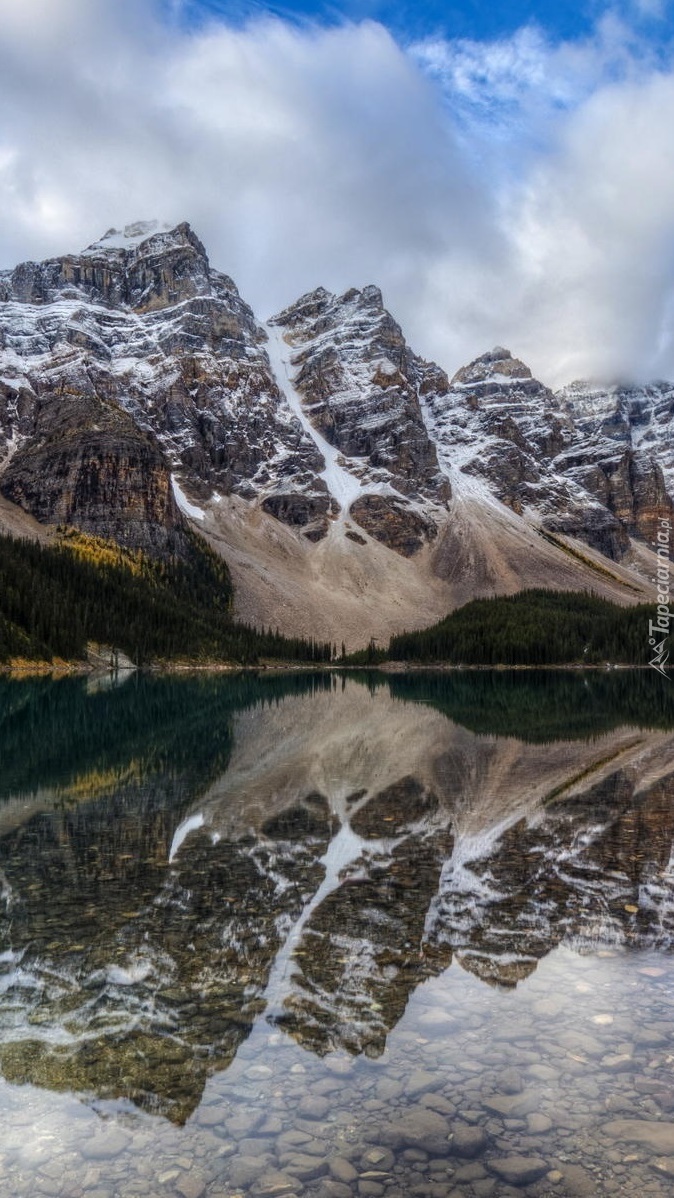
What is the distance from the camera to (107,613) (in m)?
149

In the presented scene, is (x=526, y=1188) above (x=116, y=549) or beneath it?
beneath

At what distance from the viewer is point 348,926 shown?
11781 mm

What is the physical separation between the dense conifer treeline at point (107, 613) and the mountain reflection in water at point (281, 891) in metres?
98.8

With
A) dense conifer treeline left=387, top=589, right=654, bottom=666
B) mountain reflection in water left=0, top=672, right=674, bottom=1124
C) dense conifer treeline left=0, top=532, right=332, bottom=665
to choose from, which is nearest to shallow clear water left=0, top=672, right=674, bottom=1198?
mountain reflection in water left=0, top=672, right=674, bottom=1124

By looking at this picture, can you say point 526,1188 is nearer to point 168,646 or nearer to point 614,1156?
point 614,1156

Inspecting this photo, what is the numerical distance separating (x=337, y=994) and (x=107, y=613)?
14582cm

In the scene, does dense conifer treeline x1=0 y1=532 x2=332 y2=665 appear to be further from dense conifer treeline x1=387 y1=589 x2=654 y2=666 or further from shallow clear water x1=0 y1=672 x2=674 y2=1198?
shallow clear water x1=0 y1=672 x2=674 y2=1198

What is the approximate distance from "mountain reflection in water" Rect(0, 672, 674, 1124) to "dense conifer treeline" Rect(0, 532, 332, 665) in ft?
324

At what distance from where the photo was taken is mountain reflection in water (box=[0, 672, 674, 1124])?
28.6 feet

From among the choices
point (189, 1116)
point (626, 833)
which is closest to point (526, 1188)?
point (189, 1116)

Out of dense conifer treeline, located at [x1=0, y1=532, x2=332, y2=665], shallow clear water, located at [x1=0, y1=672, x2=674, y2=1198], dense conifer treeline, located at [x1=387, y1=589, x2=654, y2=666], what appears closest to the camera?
shallow clear water, located at [x1=0, y1=672, x2=674, y2=1198]

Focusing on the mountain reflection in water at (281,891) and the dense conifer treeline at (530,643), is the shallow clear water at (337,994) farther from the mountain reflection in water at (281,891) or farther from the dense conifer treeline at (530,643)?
the dense conifer treeline at (530,643)

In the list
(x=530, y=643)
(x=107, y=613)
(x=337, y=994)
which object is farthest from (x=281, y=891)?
(x=530, y=643)

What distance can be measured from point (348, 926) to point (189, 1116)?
4.90 m
